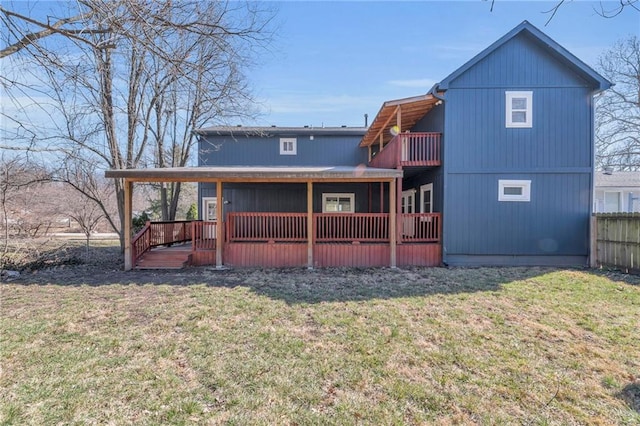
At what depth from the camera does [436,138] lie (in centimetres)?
937

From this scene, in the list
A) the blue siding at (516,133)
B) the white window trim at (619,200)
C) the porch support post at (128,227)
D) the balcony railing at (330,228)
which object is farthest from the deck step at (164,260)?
the white window trim at (619,200)

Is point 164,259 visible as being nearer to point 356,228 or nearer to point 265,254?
point 265,254

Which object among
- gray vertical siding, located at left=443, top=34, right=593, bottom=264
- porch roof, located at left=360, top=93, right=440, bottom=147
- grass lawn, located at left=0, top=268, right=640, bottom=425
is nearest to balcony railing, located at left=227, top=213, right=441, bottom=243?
gray vertical siding, located at left=443, top=34, right=593, bottom=264

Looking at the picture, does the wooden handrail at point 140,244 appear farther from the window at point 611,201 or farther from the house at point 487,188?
the window at point 611,201

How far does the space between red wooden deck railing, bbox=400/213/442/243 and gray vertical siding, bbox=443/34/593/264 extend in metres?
0.27

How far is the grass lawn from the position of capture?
8.29 ft

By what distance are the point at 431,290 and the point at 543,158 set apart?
20.1ft

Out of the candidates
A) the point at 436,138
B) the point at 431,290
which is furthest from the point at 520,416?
the point at 436,138

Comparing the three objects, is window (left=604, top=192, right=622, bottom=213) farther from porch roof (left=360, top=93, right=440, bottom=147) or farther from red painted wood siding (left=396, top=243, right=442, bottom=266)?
red painted wood siding (left=396, top=243, right=442, bottom=266)

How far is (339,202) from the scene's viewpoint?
542 inches

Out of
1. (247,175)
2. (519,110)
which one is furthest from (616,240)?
(247,175)

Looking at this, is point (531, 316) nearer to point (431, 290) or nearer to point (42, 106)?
point (431, 290)

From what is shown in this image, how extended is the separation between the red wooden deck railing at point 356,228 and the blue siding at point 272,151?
5798 millimetres

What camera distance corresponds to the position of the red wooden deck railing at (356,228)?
9.09m
